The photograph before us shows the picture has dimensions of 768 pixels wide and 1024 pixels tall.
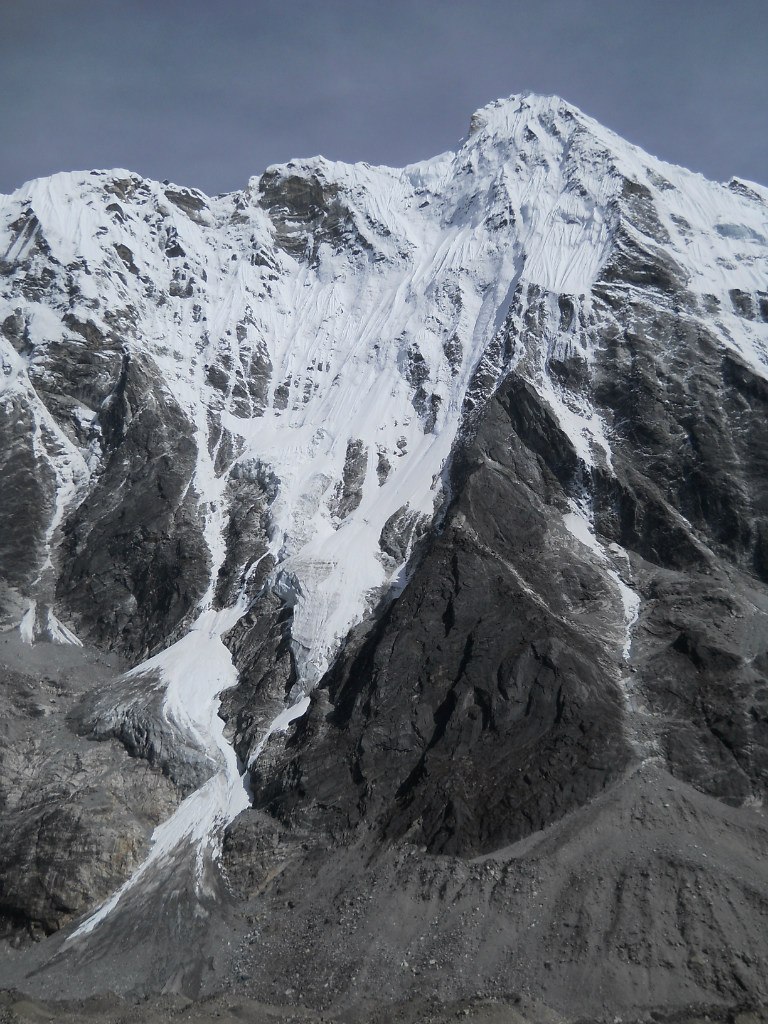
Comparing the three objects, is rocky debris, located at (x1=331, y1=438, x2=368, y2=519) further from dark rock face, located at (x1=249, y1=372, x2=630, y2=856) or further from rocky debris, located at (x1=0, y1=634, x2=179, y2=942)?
rocky debris, located at (x1=0, y1=634, x2=179, y2=942)

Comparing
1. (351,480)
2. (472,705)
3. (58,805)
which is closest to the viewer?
(58,805)

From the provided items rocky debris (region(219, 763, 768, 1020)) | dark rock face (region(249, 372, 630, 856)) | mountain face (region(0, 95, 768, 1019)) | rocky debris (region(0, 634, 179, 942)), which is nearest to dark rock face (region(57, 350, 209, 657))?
mountain face (region(0, 95, 768, 1019))

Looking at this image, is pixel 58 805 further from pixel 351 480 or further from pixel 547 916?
pixel 351 480

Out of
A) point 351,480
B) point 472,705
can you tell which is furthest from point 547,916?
point 351,480

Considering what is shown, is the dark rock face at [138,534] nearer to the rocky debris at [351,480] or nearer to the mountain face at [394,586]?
the mountain face at [394,586]

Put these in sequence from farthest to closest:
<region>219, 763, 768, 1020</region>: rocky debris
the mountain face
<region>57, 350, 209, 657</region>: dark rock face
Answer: <region>57, 350, 209, 657</region>: dark rock face → the mountain face → <region>219, 763, 768, 1020</region>: rocky debris

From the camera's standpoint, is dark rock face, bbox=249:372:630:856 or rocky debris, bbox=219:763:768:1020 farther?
dark rock face, bbox=249:372:630:856

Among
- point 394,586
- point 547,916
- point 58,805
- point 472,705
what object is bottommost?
point 58,805

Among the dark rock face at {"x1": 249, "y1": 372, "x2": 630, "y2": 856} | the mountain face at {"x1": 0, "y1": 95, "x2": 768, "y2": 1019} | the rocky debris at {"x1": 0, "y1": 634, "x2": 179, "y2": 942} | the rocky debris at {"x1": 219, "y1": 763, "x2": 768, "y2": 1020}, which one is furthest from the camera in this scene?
the dark rock face at {"x1": 249, "y1": 372, "x2": 630, "y2": 856}

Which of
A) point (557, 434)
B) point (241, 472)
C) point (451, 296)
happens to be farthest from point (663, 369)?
point (241, 472)
